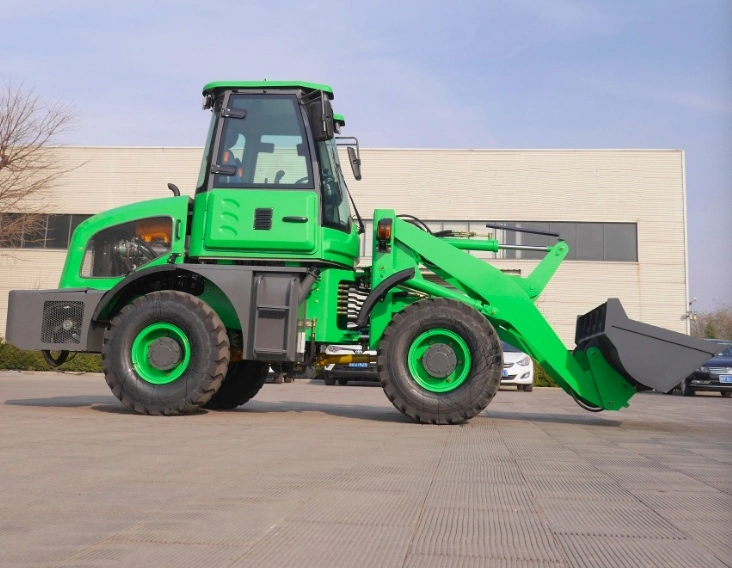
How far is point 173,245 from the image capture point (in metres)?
9.97

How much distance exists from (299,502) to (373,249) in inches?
221

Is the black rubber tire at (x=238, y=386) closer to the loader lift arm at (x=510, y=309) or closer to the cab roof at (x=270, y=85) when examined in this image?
the loader lift arm at (x=510, y=309)

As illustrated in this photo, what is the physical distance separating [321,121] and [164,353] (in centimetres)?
307

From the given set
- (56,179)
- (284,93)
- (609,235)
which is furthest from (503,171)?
(284,93)

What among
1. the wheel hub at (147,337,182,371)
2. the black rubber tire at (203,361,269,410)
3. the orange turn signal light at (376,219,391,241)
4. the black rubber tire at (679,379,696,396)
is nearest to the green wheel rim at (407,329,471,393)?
the orange turn signal light at (376,219,391,241)

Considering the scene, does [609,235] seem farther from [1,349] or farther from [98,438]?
[98,438]

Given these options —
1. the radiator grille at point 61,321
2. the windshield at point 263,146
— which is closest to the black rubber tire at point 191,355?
the radiator grille at point 61,321

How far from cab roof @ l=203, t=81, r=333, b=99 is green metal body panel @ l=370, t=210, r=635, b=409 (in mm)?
1575

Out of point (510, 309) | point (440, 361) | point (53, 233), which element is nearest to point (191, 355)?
point (440, 361)

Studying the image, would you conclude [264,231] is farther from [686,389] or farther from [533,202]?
[533,202]

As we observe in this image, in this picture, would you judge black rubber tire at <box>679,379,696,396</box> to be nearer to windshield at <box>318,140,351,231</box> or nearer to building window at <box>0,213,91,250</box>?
windshield at <box>318,140,351,231</box>

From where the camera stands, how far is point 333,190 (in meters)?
10.1

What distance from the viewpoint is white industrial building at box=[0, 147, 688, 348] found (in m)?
35.0

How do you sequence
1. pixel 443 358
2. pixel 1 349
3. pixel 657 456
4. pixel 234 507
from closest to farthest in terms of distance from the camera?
pixel 234 507
pixel 657 456
pixel 443 358
pixel 1 349
